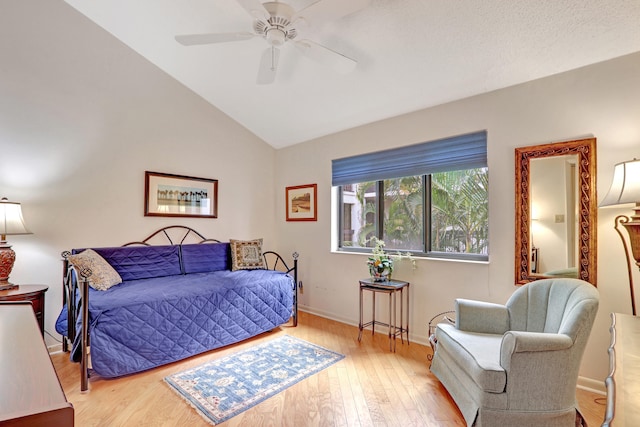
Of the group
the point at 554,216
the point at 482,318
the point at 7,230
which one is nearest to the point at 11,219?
the point at 7,230

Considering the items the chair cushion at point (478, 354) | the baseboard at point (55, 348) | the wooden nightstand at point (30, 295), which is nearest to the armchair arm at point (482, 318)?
the chair cushion at point (478, 354)

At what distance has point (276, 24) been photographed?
6.79ft

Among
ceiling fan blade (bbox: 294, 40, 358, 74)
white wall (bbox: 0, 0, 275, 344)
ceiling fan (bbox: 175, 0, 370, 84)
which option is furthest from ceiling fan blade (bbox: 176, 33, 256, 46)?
white wall (bbox: 0, 0, 275, 344)

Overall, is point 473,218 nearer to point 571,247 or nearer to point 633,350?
point 571,247

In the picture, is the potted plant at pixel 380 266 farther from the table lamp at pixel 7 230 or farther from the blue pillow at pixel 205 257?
the table lamp at pixel 7 230

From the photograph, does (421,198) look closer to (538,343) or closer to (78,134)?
(538,343)

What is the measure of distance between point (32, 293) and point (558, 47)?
427 cm

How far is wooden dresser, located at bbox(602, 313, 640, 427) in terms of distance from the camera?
585 mm

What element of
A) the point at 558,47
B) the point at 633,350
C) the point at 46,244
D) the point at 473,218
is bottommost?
the point at 633,350

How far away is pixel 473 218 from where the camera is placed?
299cm

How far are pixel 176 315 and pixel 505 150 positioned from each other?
3.11 meters

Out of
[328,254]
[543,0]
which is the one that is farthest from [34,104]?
[543,0]

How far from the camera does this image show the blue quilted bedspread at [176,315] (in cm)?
229

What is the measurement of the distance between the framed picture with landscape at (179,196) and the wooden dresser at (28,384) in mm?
2663
